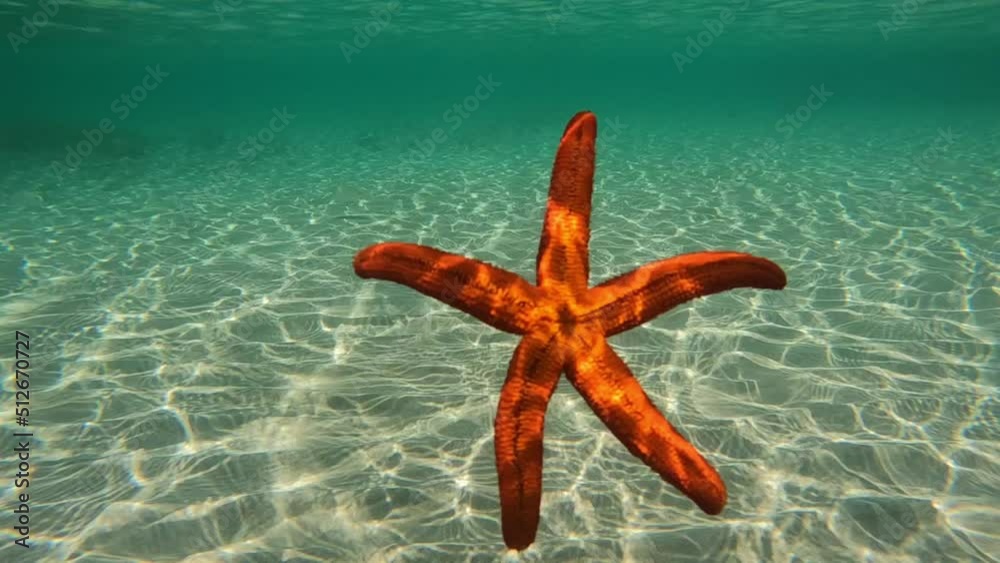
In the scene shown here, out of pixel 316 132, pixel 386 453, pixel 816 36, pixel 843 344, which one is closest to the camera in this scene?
pixel 386 453

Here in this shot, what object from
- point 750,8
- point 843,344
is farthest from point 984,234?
point 750,8

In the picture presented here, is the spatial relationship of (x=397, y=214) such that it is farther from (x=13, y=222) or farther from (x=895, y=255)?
(x=895, y=255)

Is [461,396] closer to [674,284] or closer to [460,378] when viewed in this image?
[460,378]
